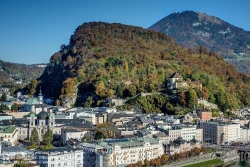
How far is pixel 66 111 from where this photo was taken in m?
49.8

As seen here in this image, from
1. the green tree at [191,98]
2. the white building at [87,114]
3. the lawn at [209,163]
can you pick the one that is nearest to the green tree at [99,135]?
the white building at [87,114]

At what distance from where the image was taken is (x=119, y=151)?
32.3 m

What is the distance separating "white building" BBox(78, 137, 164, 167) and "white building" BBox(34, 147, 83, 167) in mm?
987

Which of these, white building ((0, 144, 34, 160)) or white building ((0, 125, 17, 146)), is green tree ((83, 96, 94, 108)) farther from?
white building ((0, 144, 34, 160))

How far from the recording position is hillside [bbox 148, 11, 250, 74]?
14725cm

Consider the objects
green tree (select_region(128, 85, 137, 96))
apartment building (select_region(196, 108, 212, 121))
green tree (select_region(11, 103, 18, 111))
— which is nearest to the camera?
apartment building (select_region(196, 108, 212, 121))

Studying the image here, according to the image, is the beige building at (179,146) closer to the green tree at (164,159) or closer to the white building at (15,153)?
the green tree at (164,159)

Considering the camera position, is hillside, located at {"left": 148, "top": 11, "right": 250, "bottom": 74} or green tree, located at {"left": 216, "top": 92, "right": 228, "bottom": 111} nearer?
green tree, located at {"left": 216, "top": 92, "right": 228, "bottom": 111}

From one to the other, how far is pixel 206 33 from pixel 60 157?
137562mm

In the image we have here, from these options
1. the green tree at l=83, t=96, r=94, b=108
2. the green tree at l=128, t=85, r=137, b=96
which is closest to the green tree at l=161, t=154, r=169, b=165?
the green tree at l=128, t=85, r=137, b=96

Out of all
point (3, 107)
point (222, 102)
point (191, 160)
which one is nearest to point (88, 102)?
point (3, 107)

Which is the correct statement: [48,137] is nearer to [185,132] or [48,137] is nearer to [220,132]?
[185,132]

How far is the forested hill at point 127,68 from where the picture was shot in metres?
57.7

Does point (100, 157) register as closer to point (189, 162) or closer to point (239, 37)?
point (189, 162)
